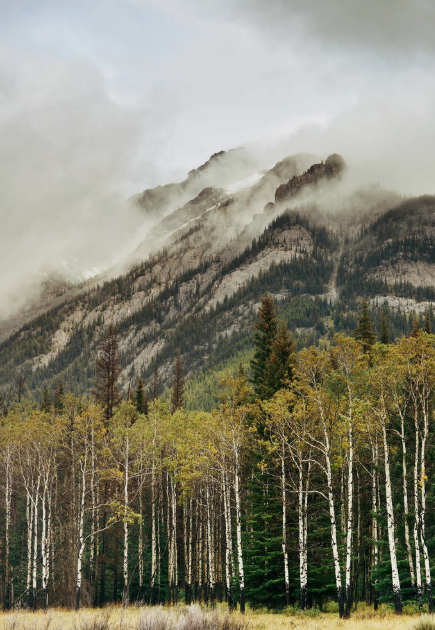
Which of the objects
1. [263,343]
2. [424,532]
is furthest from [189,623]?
[263,343]

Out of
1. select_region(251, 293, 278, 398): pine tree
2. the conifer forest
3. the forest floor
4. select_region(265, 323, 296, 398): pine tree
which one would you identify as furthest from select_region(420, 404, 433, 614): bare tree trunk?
select_region(251, 293, 278, 398): pine tree

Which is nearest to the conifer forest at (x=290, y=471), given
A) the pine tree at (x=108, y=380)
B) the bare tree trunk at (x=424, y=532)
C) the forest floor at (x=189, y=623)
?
the bare tree trunk at (x=424, y=532)

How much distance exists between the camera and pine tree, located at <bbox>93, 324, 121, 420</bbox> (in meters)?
46.5

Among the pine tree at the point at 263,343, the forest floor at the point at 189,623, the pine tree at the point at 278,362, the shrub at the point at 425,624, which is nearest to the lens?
the forest floor at the point at 189,623

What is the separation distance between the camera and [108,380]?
4731 cm

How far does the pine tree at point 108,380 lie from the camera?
153ft

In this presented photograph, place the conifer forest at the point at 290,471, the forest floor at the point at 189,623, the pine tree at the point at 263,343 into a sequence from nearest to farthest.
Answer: the forest floor at the point at 189,623 < the conifer forest at the point at 290,471 < the pine tree at the point at 263,343

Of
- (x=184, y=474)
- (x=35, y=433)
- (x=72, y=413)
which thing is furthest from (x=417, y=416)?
(x=35, y=433)

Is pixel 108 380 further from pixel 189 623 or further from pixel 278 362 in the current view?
pixel 189 623

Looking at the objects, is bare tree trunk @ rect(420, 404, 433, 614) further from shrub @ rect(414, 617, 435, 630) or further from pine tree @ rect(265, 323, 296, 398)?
pine tree @ rect(265, 323, 296, 398)

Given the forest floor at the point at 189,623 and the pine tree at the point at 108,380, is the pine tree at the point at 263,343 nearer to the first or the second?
the pine tree at the point at 108,380

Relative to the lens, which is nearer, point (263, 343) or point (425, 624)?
point (425, 624)

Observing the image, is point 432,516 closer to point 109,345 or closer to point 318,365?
point 318,365

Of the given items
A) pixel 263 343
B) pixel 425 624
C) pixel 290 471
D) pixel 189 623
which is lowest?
pixel 425 624
